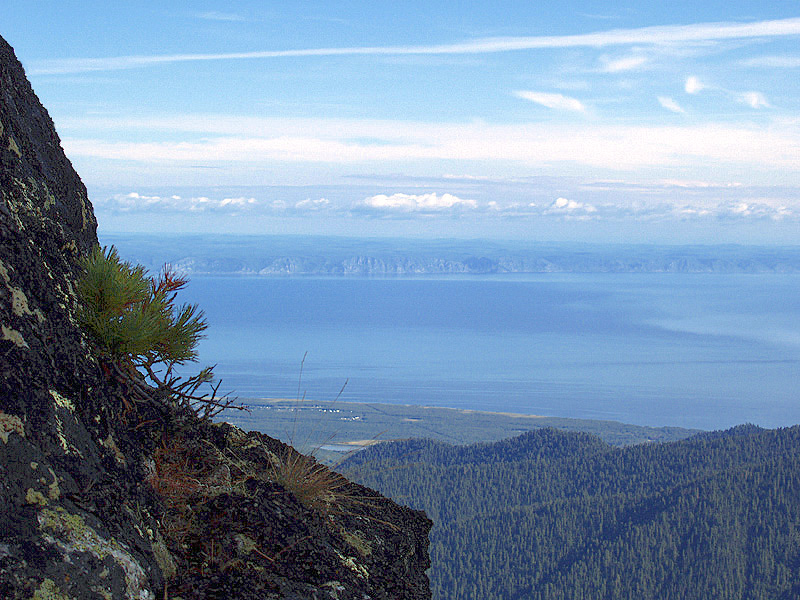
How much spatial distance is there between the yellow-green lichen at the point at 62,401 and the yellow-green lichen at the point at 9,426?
28cm

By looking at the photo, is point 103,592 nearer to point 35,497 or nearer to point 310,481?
point 35,497

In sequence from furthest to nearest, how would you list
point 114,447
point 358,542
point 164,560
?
1. point 358,542
2. point 114,447
3. point 164,560

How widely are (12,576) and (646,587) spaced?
4507 inches

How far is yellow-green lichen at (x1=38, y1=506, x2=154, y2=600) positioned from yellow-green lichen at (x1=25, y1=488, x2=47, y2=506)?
4 centimetres

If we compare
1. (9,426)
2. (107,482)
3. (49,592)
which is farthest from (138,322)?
(49,592)

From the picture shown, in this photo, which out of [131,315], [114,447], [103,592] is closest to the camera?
[103,592]

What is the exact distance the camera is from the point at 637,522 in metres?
119

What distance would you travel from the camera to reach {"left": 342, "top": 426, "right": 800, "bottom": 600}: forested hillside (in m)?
106

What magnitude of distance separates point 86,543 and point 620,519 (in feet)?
421

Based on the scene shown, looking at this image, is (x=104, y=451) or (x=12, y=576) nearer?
(x=12, y=576)

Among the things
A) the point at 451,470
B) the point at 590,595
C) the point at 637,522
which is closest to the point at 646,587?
the point at 590,595

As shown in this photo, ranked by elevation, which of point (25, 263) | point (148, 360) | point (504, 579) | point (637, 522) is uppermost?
point (25, 263)

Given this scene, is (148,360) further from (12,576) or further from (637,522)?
(637,522)

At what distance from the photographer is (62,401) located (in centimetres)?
315
